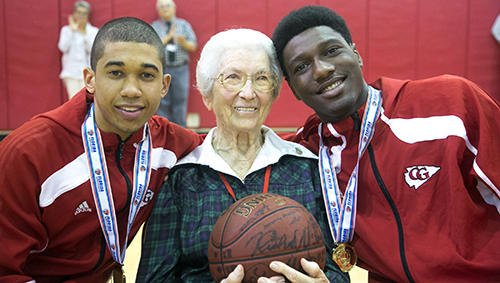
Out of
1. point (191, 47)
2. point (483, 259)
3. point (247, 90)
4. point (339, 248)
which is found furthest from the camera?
point (191, 47)

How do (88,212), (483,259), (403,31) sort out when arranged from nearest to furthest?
1. (483,259)
2. (88,212)
3. (403,31)

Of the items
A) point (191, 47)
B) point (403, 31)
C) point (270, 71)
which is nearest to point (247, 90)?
point (270, 71)

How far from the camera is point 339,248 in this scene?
5.36 feet

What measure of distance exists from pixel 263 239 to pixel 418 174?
0.79m

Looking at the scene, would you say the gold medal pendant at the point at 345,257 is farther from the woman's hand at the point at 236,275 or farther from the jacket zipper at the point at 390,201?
the woman's hand at the point at 236,275

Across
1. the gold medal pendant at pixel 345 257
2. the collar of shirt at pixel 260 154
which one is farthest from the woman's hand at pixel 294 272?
the collar of shirt at pixel 260 154

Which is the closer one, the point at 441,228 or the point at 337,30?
the point at 441,228

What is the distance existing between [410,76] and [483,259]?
6.32 meters

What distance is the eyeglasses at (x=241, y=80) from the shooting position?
5.79 ft

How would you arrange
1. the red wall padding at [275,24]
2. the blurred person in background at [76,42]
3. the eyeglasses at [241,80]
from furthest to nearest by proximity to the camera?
the red wall padding at [275,24]
the blurred person in background at [76,42]
the eyeglasses at [241,80]

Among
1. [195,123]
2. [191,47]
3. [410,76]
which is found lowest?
[195,123]

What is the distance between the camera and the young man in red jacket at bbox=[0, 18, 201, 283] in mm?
1364

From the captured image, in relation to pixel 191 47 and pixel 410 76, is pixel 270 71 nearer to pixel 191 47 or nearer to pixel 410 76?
pixel 191 47
